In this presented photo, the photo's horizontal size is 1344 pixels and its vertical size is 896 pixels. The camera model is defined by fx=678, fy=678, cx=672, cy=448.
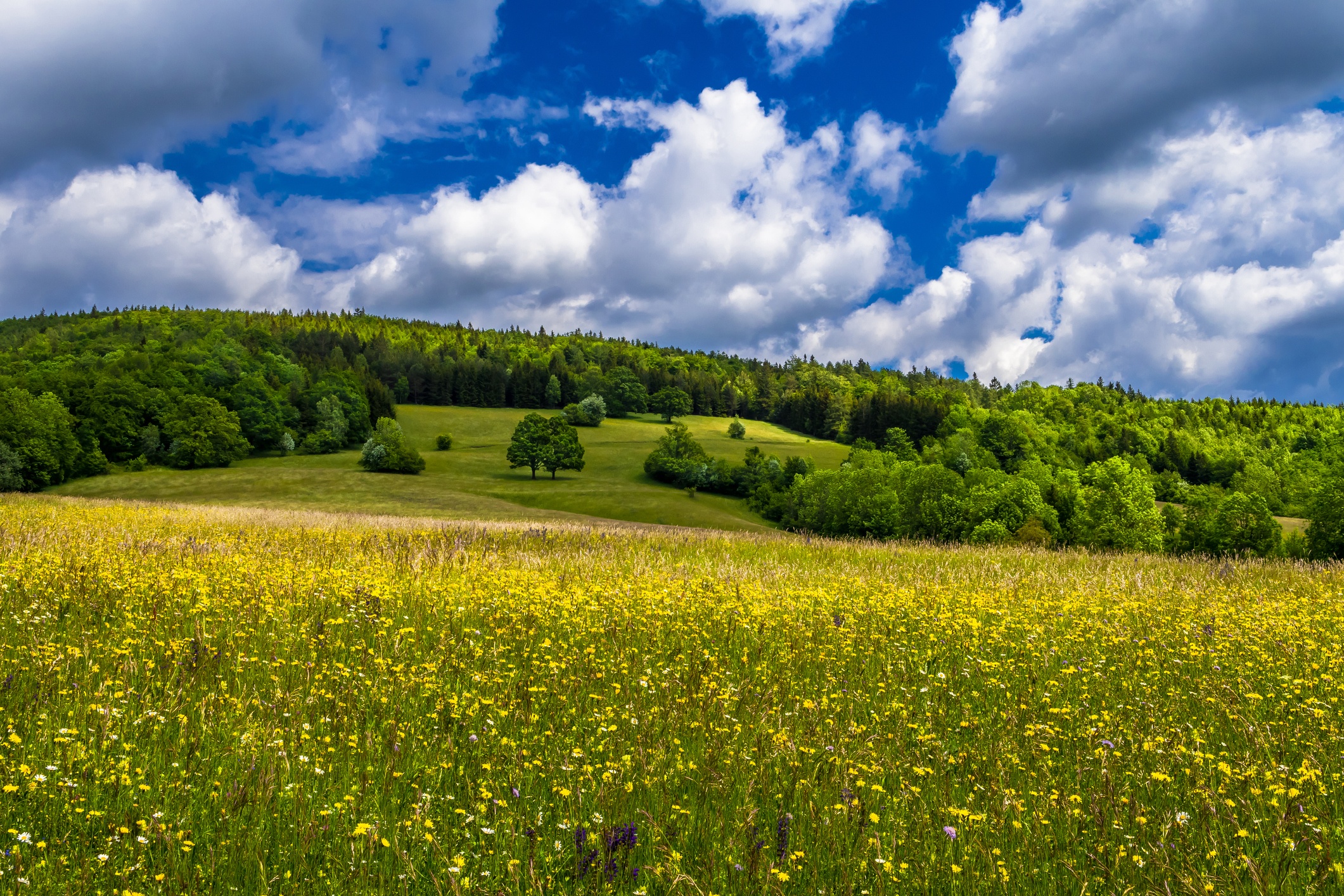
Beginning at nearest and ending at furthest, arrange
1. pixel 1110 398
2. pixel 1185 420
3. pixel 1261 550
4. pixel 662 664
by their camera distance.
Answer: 1. pixel 662 664
2. pixel 1261 550
3. pixel 1185 420
4. pixel 1110 398

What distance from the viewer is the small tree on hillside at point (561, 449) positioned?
309ft

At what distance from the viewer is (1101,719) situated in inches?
235

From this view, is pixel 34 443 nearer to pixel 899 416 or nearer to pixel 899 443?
pixel 899 443

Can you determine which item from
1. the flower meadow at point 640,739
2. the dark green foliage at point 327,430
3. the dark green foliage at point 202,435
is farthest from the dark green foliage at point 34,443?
the flower meadow at point 640,739

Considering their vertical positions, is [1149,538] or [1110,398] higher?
[1110,398]

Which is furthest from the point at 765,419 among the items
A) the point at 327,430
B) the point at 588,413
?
the point at 327,430

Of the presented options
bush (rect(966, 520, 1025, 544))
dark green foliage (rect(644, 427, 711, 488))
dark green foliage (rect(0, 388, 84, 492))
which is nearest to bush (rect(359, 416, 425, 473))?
dark green foliage (rect(644, 427, 711, 488))

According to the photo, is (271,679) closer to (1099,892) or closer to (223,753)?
(223,753)

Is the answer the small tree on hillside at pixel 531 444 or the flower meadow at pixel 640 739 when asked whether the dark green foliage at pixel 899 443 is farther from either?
the flower meadow at pixel 640 739

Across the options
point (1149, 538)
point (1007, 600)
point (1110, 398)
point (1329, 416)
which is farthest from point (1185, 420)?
point (1007, 600)

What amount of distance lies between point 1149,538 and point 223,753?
195 ft

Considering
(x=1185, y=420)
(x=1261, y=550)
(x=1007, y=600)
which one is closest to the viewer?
(x=1007, y=600)

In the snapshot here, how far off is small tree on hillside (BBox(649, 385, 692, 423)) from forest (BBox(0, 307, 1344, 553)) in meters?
3.22

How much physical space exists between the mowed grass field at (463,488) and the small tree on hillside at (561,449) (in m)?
2.16
